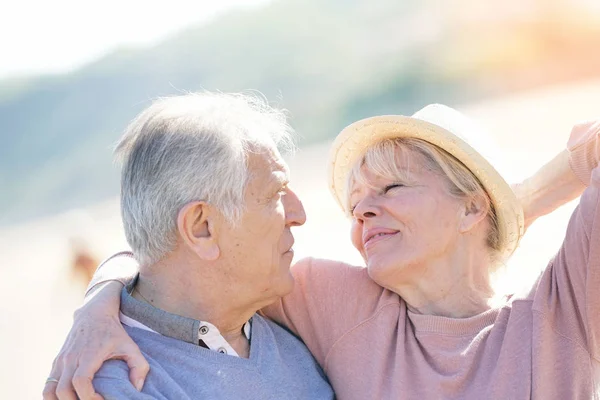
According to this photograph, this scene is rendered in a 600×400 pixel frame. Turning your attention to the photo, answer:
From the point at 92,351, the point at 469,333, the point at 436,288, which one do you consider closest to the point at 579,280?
the point at 469,333

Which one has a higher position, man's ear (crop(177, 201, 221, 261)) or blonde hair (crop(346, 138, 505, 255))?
blonde hair (crop(346, 138, 505, 255))

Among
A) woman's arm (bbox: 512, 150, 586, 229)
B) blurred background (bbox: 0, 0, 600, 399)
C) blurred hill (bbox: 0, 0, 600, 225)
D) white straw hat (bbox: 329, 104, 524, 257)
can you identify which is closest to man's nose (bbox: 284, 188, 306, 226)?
white straw hat (bbox: 329, 104, 524, 257)

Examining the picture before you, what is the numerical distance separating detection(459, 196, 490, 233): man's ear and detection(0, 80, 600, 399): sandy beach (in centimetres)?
22

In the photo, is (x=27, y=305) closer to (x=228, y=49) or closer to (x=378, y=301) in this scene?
(x=378, y=301)

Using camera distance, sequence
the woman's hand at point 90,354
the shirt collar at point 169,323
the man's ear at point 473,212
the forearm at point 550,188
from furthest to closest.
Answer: the forearm at point 550,188 < the man's ear at point 473,212 < the shirt collar at point 169,323 < the woman's hand at point 90,354

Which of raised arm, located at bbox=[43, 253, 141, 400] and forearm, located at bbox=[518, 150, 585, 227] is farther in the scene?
forearm, located at bbox=[518, 150, 585, 227]

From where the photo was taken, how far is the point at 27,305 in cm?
870

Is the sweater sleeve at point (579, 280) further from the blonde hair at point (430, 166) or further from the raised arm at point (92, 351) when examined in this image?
the raised arm at point (92, 351)

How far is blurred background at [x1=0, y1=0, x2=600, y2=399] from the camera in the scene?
1262 cm

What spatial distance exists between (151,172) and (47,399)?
740 millimetres

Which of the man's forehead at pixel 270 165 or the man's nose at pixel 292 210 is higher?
the man's forehead at pixel 270 165

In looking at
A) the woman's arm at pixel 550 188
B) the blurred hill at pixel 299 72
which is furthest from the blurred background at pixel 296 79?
the woman's arm at pixel 550 188

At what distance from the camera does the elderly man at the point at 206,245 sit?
105 inches

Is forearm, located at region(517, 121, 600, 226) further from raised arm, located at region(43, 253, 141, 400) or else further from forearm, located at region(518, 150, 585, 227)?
raised arm, located at region(43, 253, 141, 400)
